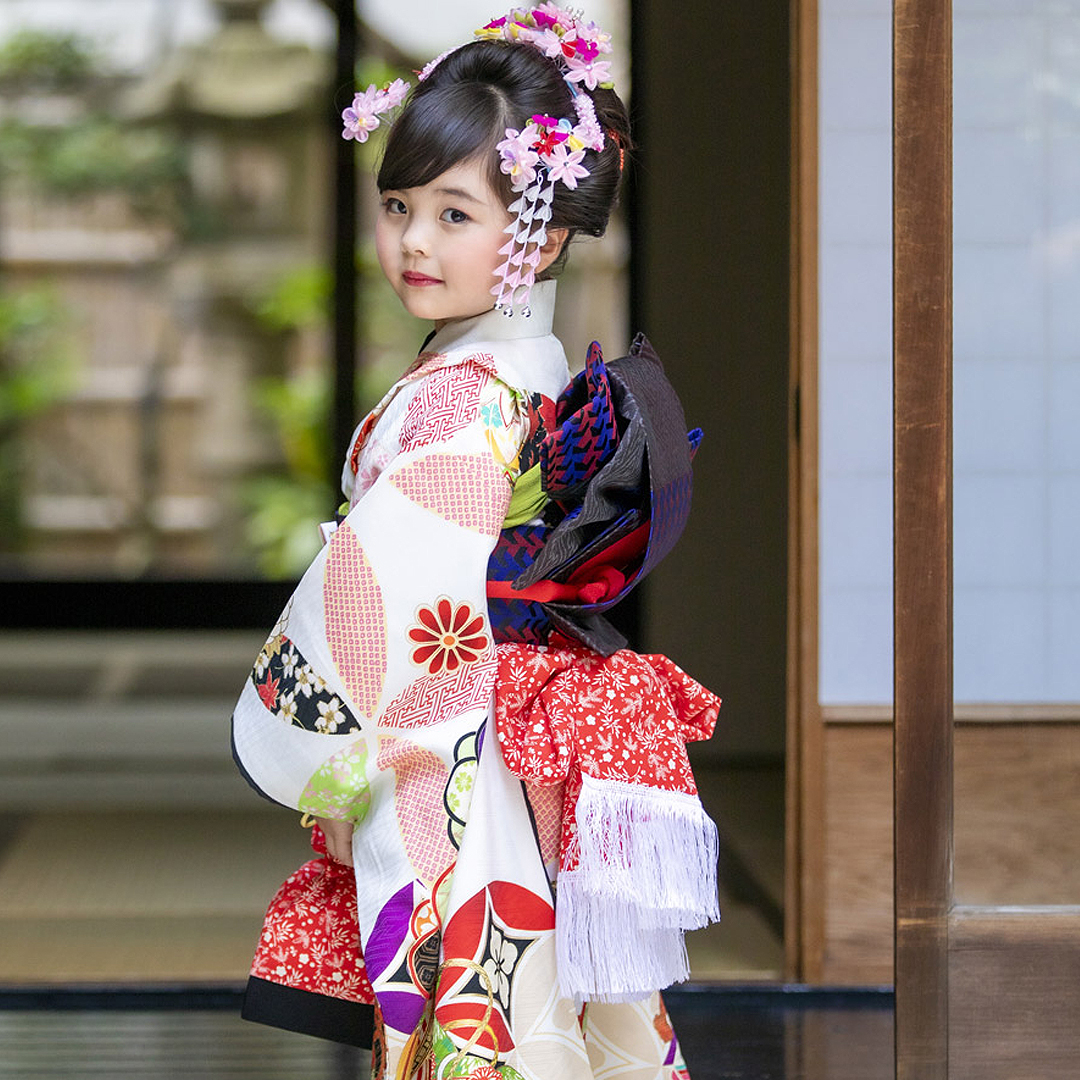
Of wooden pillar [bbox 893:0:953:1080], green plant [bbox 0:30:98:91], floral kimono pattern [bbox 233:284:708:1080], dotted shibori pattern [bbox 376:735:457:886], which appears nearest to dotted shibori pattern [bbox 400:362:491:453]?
floral kimono pattern [bbox 233:284:708:1080]

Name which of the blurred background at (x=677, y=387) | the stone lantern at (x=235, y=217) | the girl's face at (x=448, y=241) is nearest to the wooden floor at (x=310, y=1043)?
the blurred background at (x=677, y=387)

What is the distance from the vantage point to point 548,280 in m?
1.45

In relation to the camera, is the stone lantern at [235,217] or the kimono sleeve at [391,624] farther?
the stone lantern at [235,217]

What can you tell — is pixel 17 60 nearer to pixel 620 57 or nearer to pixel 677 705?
pixel 620 57

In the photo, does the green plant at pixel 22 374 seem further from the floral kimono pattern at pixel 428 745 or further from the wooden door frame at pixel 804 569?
the floral kimono pattern at pixel 428 745

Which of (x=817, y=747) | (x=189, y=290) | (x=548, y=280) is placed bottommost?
(x=817, y=747)

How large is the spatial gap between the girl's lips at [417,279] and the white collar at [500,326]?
64mm

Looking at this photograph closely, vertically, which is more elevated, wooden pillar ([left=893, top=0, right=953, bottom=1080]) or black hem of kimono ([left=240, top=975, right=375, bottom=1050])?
wooden pillar ([left=893, top=0, right=953, bottom=1080])

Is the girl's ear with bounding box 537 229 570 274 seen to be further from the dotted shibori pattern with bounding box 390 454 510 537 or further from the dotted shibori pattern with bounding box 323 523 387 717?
the dotted shibori pattern with bounding box 323 523 387 717

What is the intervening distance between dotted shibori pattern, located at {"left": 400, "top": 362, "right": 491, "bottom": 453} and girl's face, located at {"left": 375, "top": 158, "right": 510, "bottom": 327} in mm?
68

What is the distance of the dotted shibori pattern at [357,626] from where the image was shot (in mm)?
1284

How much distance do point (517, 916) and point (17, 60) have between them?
18.9ft

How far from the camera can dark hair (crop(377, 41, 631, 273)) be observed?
1321 mm

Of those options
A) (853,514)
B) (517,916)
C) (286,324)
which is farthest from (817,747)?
(286,324)
